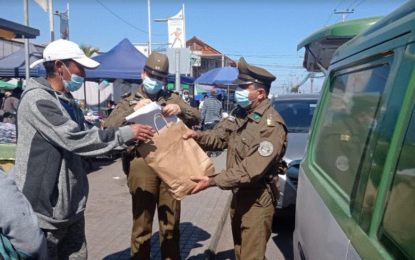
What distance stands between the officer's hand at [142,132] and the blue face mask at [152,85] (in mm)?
912

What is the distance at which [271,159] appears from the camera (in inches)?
113

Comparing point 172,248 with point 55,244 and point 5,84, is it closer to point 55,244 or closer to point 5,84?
point 55,244

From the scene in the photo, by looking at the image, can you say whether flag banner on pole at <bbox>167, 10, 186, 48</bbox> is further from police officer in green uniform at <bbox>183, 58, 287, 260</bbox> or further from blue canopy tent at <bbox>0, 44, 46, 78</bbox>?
police officer in green uniform at <bbox>183, 58, 287, 260</bbox>

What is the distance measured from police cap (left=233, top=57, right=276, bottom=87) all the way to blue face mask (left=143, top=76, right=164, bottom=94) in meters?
0.76

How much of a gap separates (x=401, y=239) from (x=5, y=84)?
17434 mm

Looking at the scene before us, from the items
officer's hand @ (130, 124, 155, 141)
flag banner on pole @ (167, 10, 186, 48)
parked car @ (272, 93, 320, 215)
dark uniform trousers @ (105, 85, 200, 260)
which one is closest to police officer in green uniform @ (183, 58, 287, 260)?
officer's hand @ (130, 124, 155, 141)

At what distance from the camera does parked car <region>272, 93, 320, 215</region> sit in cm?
541

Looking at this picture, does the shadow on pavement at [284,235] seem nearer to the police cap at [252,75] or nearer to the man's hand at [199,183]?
the man's hand at [199,183]

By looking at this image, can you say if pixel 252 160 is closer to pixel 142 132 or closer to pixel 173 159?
pixel 173 159

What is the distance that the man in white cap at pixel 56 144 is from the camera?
8.06ft

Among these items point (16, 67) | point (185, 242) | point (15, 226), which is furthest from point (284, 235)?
point (16, 67)

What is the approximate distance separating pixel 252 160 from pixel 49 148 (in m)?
1.33

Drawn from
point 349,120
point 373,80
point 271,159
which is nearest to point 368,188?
point 373,80

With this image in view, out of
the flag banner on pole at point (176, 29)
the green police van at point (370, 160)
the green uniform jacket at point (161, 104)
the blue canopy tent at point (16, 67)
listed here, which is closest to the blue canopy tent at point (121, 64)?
the flag banner on pole at point (176, 29)
